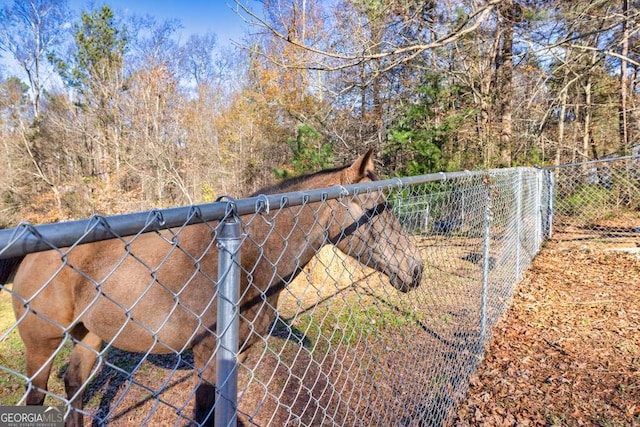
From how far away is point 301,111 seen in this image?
16.8 meters

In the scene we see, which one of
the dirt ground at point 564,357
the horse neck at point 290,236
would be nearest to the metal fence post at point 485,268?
the dirt ground at point 564,357

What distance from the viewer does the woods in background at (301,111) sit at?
880 centimetres

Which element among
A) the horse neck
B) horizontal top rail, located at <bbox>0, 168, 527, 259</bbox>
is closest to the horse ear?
the horse neck

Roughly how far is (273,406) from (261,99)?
17.9 metres

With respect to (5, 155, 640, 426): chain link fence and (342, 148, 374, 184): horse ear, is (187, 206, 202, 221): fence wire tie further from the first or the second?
(342, 148, 374, 184): horse ear

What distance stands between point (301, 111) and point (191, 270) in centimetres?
1557

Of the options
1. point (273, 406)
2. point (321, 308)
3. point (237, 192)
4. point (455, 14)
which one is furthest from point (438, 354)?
point (237, 192)

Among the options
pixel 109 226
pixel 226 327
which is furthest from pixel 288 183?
pixel 109 226

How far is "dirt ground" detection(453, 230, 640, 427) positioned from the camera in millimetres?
2740

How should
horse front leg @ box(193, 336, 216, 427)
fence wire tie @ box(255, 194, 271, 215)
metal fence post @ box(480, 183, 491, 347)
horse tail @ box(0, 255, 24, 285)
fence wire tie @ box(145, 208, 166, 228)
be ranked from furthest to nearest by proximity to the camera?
metal fence post @ box(480, 183, 491, 347), horse tail @ box(0, 255, 24, 285), horse front leg @ box(193, 336, 216, 427), fence wire tie @ box(255, 194, 271, 215), fence wire tie @ box(145, 208, 166, 228)

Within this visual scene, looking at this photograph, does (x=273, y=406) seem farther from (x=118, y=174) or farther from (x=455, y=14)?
(x=118, y=174)

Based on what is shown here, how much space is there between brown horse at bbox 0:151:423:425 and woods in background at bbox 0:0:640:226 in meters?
4.52

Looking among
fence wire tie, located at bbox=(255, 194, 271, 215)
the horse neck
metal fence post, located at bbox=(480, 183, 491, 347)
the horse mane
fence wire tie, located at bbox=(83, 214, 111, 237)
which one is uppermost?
fence wire tie, located at bbox=(83, 214, 111, 237)

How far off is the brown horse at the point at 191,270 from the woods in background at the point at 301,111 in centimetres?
452
